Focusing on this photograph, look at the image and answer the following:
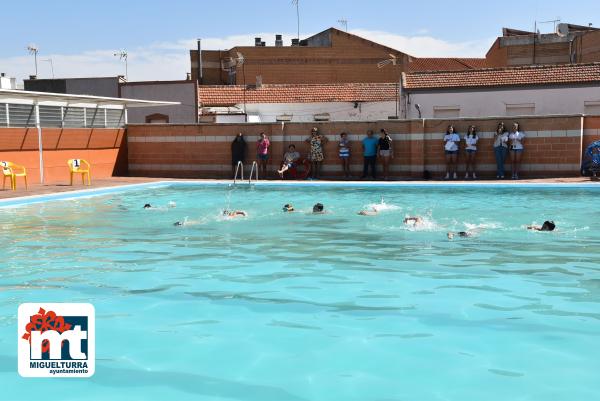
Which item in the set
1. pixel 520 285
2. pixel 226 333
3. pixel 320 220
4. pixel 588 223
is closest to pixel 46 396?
pixel 226 333

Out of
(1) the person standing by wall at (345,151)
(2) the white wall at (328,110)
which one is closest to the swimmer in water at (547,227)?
(1) the person standing by wall at (345,151)

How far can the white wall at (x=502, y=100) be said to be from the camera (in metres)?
29.0

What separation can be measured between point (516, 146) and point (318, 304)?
15.6 metres

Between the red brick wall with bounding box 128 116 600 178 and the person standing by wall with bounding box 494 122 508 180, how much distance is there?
577mm

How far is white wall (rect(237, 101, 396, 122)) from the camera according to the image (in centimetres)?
3716

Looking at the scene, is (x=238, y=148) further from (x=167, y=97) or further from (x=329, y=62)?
(x=329, y=62)

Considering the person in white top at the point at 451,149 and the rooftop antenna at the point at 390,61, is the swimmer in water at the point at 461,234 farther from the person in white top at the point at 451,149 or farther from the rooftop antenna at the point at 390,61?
the rooftop antenna at the point at 390,61

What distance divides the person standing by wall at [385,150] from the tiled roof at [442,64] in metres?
27.3

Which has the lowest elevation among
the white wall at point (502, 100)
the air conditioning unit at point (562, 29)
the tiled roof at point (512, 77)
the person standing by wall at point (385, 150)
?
the person standing by wall at point (385, 150)

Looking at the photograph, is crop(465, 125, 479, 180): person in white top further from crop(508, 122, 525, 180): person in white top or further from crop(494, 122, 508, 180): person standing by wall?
crop(508, 122, 525, 180): person in white top

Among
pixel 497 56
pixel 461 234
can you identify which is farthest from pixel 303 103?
pixel 461 234

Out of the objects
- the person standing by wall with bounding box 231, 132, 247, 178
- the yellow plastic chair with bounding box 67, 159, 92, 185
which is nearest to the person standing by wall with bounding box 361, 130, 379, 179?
the person standing by wall with bounding box 231, 132, 247, 178

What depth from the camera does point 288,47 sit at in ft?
160

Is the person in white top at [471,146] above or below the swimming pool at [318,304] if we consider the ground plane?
above
